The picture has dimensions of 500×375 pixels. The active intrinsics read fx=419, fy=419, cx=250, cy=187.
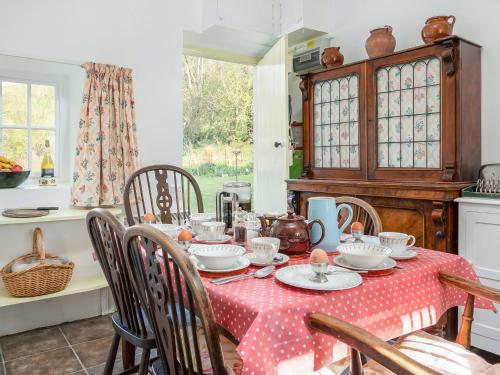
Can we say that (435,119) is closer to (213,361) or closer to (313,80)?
(313,80)

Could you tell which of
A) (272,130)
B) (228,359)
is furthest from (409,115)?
(228,359)

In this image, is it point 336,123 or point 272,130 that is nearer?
point 336,123

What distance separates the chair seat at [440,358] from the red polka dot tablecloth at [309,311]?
0.35 ft

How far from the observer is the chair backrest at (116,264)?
134 cm

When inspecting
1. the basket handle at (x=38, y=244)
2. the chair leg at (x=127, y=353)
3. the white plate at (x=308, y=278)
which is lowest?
the chair leg at (x=127, y=353)

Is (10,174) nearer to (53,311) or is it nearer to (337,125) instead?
(53,311)

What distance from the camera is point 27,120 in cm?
284

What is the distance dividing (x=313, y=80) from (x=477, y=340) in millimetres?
2100

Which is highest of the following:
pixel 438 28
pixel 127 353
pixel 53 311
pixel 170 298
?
pixel 438 28

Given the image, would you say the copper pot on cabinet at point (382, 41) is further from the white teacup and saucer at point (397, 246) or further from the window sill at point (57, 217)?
the window sill at point (57, 217)

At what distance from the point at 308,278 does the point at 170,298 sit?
40cm

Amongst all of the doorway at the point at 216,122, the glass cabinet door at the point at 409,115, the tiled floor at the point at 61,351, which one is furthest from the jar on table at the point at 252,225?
the doorway at the point at 216,122

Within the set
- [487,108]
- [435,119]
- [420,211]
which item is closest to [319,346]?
[420,211]

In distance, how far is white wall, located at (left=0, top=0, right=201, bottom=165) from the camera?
8.71 feet
